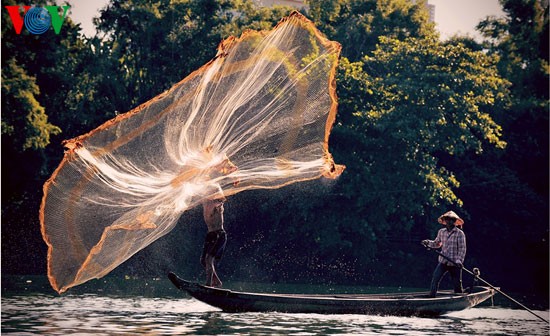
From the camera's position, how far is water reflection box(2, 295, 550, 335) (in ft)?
55.6

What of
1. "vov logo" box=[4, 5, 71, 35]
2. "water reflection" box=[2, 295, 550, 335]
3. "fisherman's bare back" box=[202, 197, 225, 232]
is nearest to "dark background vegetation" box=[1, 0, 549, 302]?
"vov logo" box=[4, 5, 71, 35]

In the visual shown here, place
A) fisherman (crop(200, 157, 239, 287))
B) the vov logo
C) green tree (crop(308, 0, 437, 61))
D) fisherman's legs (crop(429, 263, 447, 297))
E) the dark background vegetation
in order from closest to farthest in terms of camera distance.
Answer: fisherman (crop(200, 157, 239, 287)) < fisherman's legs (crop(429, 263, 447, 297)) < the vov logo < the dark background vegetation < green tree (crop(308, 0, 437, 61))

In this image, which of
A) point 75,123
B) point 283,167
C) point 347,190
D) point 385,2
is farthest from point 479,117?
point 283,167

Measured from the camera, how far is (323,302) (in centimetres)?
1983

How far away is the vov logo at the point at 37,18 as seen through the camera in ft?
117

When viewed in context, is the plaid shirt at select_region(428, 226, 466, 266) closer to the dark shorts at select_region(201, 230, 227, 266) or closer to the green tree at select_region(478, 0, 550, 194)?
the dark shorts at select_region(201, 230, 227, 266)

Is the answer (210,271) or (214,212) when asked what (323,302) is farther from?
(214,212)

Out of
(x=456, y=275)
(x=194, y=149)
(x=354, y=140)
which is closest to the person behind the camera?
(x=194, y=149)

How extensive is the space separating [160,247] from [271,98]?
2126 cm

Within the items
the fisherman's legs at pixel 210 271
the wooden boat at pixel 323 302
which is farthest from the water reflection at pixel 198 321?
the fisherman's legs at pixel 210 271

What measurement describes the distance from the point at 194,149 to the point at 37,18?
22.5m

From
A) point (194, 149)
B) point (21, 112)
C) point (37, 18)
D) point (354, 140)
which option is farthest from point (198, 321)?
point (37, 18)

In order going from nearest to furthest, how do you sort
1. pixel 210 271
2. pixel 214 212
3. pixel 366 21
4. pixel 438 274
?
1. pixel 214 212
2. pixel 210 271
3. pixel 438 274
4. pixel 366 21

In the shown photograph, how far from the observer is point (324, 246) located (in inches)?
1442
